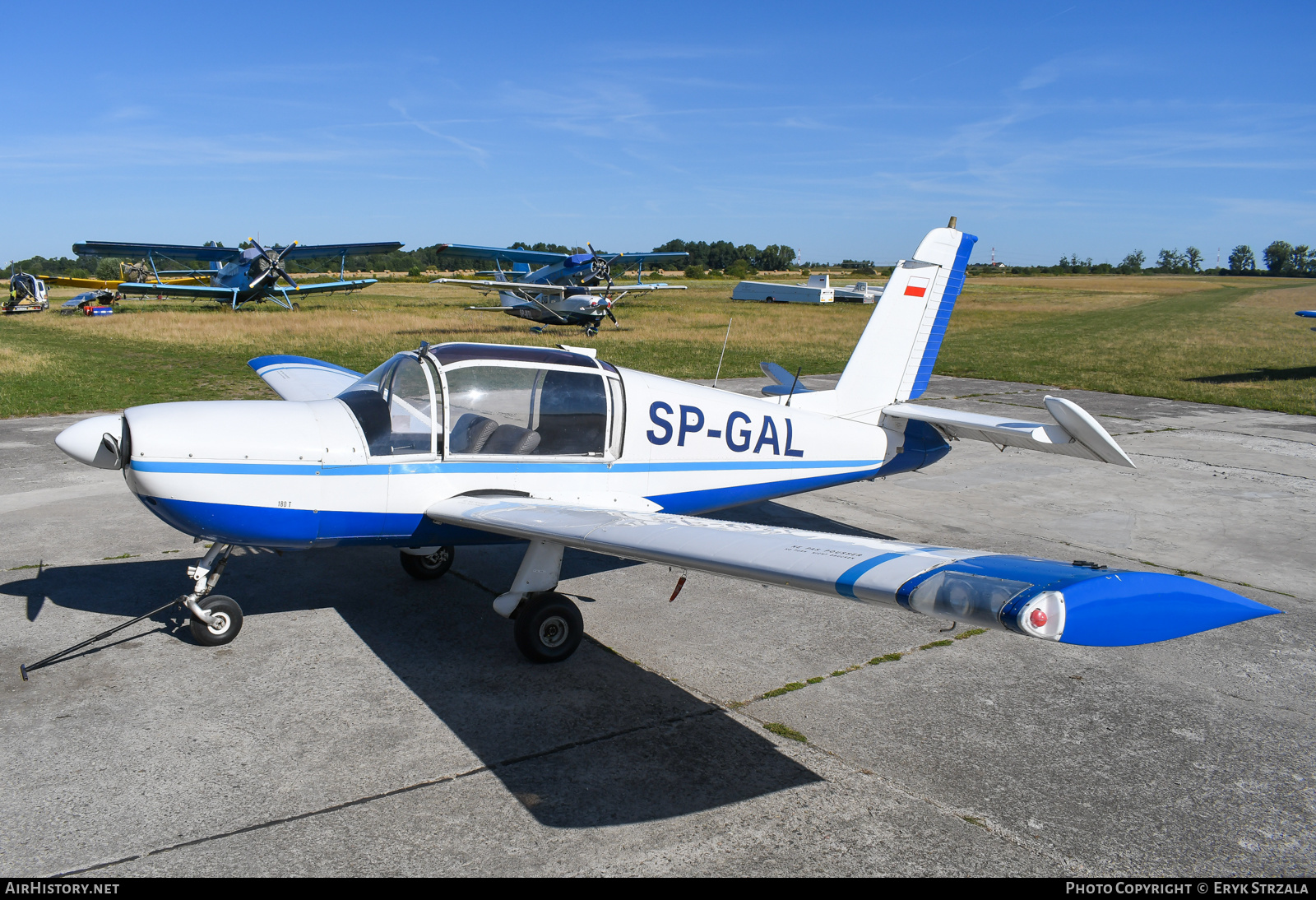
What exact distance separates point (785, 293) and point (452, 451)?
64.7m

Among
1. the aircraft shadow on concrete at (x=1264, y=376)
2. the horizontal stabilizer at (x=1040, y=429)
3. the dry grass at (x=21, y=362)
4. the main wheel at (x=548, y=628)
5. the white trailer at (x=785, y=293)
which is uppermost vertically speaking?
the white trailer at (x=785, y=293)

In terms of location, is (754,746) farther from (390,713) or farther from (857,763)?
(390,713)

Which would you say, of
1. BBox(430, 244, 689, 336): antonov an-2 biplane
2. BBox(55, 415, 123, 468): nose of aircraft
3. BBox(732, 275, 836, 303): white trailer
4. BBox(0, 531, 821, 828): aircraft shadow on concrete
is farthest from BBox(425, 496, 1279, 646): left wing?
BBox(732, 275, 836, 303): white trailer

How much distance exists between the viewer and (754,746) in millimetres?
4426

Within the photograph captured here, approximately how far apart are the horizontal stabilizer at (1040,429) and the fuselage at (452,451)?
1043mm

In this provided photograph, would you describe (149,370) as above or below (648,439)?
below

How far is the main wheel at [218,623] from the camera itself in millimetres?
5477

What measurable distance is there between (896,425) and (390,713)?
505 centimetres

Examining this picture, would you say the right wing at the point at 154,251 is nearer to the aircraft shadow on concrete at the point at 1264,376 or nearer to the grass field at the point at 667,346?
the grass field at the point at 667,346

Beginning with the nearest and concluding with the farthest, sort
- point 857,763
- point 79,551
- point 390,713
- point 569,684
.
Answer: point 857,763 → point 390,713 → point 569,684 → point 79,551

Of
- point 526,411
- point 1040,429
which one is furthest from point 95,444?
point 1040,429

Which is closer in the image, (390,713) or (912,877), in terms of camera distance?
(912,877)

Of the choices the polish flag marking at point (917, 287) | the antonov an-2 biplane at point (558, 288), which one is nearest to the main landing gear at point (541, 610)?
the polish flag marking at point (917, 287)
